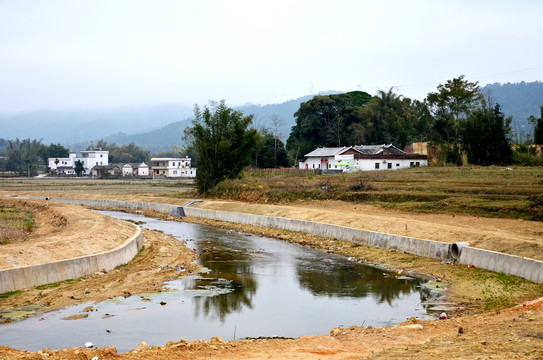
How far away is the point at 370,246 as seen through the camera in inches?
1101

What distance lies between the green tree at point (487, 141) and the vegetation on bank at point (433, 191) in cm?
756

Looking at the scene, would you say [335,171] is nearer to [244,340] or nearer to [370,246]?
[370,246]

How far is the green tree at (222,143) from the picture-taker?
61594 mm

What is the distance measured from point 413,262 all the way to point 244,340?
42.1ft

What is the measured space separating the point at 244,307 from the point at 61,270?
6.32 meters

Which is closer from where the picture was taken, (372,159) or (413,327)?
(413,327)

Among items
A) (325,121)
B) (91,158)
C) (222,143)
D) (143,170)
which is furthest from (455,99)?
(91,158)

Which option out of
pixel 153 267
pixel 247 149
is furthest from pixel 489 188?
pixel 247 149

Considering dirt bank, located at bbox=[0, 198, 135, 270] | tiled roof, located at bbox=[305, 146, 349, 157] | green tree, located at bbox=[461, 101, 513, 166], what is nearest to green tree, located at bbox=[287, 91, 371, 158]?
tiled roof, located at bbox=[305, 146, 349, 157]

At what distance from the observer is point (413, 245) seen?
2542 cm

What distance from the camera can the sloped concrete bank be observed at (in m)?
19.4

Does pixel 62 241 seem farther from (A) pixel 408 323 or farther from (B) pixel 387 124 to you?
(B) pixel 387 124

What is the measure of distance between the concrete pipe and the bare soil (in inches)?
27.3

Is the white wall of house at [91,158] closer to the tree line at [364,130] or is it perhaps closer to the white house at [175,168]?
the white house at [175,168]
